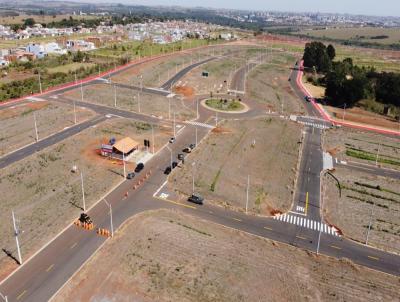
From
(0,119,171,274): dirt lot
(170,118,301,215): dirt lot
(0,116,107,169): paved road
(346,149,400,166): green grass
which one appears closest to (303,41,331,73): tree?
(170,118,301,215): dirt lot

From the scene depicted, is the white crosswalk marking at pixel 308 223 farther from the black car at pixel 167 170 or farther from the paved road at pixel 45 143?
the paved road at pixel 45 143

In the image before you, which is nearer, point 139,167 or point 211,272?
point 211,272

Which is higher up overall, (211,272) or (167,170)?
(167,170)

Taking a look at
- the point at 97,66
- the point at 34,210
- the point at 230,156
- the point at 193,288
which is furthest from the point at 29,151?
the point at 97,66

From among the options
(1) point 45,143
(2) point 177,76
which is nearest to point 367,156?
(1) point 45,143

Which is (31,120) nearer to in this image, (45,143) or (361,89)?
(45,143)

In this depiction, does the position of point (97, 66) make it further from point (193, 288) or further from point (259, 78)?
point (193, 288)

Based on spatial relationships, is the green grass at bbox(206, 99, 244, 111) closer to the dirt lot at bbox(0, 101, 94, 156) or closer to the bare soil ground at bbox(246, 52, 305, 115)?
the bare soil ground at bbox(246, 52, 305, 115)
